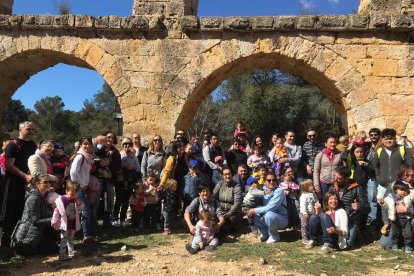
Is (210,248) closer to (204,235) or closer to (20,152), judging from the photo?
(204,235)

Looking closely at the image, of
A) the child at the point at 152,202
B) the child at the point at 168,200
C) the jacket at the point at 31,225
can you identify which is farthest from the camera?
the child at the point at 152,202

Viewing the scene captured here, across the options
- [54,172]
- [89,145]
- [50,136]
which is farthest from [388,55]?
[50,136]

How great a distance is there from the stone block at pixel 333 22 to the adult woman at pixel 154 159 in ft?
Result: 11.6

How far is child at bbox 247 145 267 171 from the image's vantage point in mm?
6667

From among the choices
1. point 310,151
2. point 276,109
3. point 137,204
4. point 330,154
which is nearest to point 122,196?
point 137,204

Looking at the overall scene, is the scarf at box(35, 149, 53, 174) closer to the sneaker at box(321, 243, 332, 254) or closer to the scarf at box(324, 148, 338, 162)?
the sneaker at box(321, 243, 332, 254)

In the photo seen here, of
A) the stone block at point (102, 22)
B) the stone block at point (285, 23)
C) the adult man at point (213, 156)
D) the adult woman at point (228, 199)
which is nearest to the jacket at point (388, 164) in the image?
the adult woman at point (228, 199)

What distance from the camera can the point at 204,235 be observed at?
5438 millimetres

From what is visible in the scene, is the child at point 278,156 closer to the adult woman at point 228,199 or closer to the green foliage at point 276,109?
the adult woman at point 228,199

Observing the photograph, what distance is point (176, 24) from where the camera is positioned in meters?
7.63

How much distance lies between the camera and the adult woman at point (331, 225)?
17.1ft

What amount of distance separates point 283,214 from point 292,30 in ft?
11.2

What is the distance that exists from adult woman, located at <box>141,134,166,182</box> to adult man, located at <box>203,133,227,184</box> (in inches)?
28.0

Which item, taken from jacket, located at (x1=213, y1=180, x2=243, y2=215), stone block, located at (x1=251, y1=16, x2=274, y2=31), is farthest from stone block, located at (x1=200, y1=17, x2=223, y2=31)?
jacket, located at (x1=213, y1=180, x2=243, y2=215)
